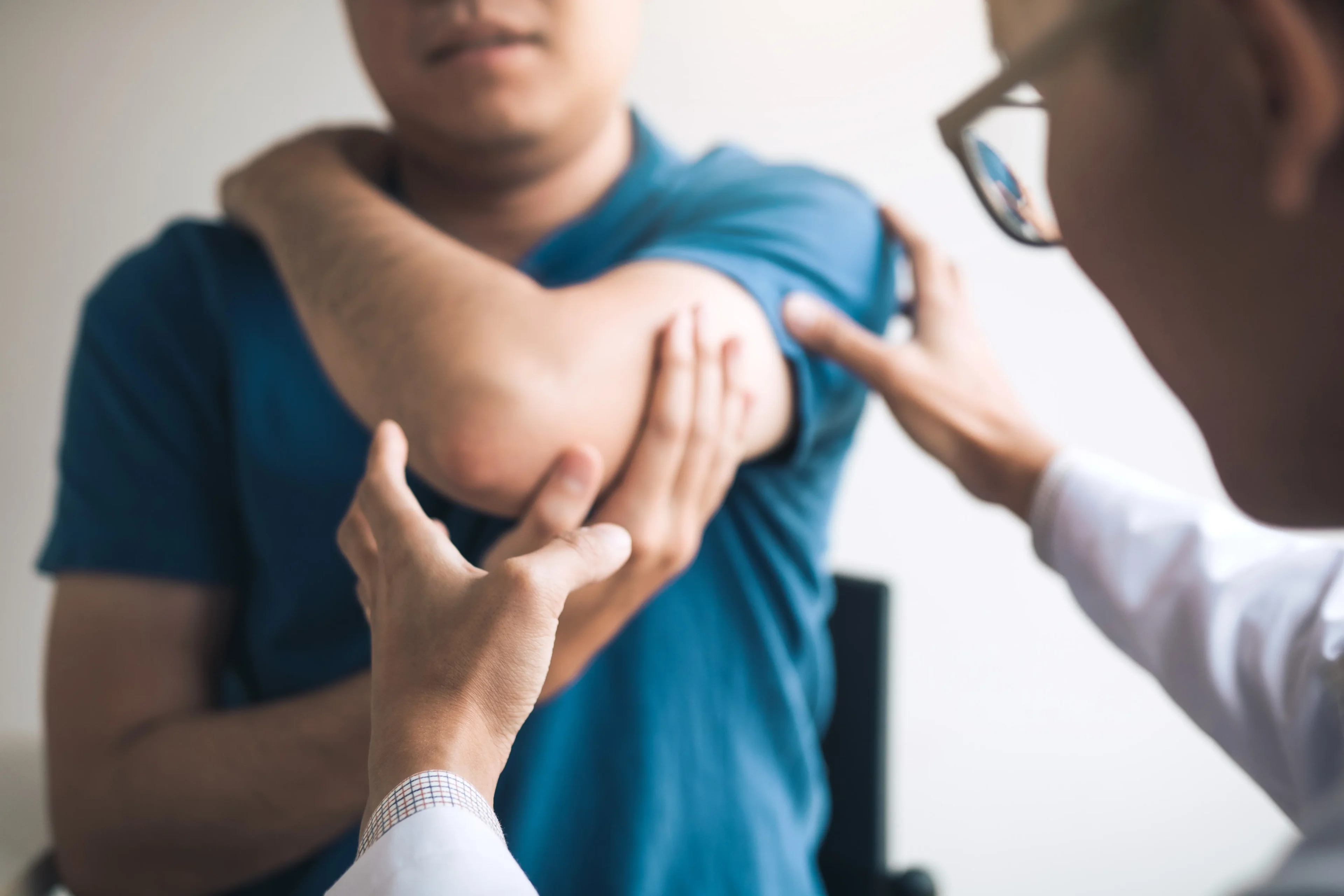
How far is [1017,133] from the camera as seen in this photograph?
0.44m

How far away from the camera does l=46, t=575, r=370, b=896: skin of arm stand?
598mm

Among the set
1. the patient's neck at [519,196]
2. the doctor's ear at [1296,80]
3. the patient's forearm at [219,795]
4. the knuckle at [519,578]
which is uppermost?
the doctor's ear at [1296,80]

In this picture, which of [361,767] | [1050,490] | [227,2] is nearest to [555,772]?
[361,767]

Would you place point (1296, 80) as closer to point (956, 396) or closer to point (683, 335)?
point (683, 335)

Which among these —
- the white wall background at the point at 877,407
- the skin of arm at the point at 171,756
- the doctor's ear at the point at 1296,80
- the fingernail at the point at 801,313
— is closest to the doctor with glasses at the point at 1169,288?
the doctor's ear at the point at 1296,80

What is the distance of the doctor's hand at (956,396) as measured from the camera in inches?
26.7

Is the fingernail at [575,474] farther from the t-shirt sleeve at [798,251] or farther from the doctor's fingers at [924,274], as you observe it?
the doctor's fingers at [924,274]

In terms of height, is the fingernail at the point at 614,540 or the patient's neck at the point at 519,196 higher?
the patient's neck at the point at 519,196

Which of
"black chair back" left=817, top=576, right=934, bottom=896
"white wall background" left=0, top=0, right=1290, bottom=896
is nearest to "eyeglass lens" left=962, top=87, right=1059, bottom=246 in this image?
"black chair back" left=817, top=576, right=934, bottom=896

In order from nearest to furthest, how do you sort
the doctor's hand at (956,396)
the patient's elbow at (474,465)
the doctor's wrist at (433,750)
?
the doctor's wrist at (433,750)
the patient's elbow at (474,465)
the doctor's hand at (956,396)

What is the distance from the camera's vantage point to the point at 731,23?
3.90ft

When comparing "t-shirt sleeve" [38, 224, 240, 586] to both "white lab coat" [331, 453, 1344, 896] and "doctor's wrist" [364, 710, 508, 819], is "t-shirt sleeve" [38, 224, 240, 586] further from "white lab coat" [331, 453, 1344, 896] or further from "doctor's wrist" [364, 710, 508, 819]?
"white lab coat" [331, 453, 1344, 896]

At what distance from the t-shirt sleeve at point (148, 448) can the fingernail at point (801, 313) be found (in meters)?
0.41

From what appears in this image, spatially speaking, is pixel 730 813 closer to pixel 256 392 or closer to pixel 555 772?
pixel 555 772
